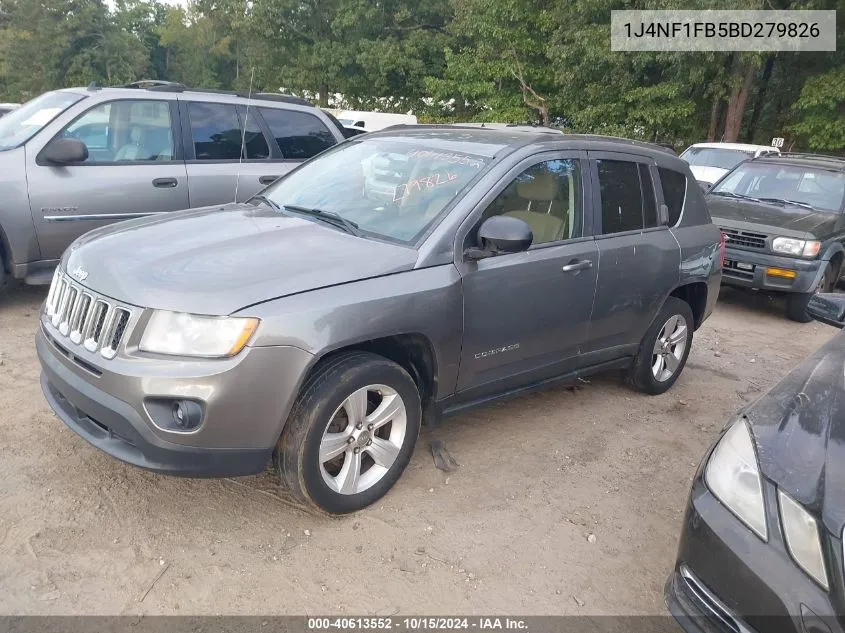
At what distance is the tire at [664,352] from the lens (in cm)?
474

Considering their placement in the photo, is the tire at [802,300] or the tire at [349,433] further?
the tire at [802,300]

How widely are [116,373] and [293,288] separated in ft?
2.52

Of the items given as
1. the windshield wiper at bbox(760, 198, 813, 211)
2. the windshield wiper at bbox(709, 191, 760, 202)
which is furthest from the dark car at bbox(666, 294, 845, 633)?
the windshield wiper at bbox(709, 191, 760, 202)

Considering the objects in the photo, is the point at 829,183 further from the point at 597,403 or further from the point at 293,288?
the point at 293,288

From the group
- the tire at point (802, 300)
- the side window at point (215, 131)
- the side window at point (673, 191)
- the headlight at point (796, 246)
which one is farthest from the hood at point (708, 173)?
the side window at point (215, 131)

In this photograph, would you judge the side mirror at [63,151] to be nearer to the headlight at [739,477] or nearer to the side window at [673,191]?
the side window at [673,191]

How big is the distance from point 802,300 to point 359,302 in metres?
6.41

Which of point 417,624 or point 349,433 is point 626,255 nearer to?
point 349,433

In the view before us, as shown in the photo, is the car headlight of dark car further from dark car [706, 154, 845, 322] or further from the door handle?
dark car [706, 154, 845, 322]

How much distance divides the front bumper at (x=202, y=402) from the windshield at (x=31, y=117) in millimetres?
3474

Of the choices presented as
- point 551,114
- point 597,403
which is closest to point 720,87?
point 551,114

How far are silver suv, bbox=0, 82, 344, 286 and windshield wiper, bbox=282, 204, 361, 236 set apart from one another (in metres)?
2.52

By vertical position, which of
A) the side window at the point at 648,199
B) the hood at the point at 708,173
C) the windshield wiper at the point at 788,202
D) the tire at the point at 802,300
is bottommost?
the tire at the point at 802,300

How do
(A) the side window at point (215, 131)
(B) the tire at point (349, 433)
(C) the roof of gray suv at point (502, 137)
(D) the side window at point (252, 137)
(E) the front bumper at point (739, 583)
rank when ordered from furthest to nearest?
1. (D) the side window at point (252, 137)
2. (A) the side window at point (215, 131)
3. (C) the roof of gray suv at point (502, 137)
4. (B) the tire at point (349, 433)
5. (E) the front bumper at point (739, 583)
